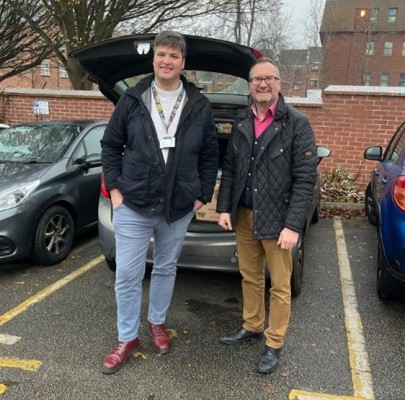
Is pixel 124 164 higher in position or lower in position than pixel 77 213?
higher

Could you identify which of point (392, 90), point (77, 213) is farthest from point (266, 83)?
point (392, 90)

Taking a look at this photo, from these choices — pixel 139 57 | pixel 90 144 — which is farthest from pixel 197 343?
pixel 90 144

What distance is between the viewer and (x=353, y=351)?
2932 mm

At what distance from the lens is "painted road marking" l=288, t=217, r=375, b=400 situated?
2465 mm

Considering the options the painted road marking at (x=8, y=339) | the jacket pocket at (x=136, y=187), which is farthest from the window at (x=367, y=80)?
the painted road marking at (x=8, y=339)

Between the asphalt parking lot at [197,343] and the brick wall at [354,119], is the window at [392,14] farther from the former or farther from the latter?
the asphalt parking lot at [197,343]

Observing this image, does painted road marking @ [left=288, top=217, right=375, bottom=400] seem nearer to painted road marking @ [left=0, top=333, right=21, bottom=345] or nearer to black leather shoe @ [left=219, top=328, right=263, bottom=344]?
black leather shoe @ [left=219, top=328, right=263, bottom=344]

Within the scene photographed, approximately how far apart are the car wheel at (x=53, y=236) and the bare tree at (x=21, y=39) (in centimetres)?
803

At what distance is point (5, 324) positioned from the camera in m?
3.22

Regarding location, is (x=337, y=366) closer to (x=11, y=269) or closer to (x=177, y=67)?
(x=177, y=67)

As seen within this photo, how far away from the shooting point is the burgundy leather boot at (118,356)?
2639mm

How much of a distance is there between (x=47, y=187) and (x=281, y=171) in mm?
2676

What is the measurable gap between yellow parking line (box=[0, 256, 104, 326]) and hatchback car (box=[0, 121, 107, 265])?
1.10 ft

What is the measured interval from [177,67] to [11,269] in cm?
297
